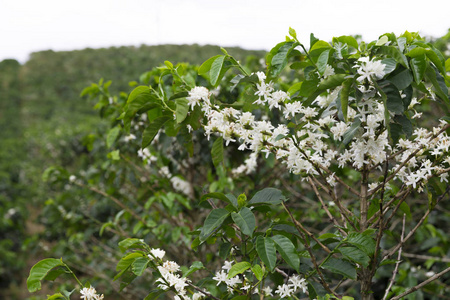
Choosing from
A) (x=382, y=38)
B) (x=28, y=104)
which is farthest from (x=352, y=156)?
(x=28, y=104)

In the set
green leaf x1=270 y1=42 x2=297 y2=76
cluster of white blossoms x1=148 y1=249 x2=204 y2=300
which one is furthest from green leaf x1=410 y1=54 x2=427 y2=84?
cluster of white blossoms x1=148 y1=249 x2=204 y2=300

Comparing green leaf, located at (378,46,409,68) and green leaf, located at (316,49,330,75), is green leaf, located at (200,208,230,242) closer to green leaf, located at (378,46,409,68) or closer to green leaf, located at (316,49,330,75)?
green leaf, located at (316,49,330,75)

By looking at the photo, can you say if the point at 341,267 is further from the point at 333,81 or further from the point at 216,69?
the point at 216,69

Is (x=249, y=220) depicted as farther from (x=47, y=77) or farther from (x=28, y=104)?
(x=47, y=77)

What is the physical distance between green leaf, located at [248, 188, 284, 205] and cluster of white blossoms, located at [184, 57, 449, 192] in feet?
0.29

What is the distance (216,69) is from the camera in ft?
3.33

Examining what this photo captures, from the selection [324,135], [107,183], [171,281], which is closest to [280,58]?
[324,135]

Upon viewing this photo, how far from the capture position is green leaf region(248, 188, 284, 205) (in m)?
0.99

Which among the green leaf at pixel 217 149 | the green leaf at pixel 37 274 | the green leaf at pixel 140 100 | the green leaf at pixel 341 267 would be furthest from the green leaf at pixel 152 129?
the green leaf at pixel 341 267

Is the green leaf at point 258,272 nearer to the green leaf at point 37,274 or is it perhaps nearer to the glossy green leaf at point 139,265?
the glossy green leaf at point 139,265

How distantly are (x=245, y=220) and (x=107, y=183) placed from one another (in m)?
1.98

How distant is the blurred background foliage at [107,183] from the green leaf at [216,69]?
148mm

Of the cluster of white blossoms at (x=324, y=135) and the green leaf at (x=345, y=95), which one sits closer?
the green leaf at (x=345, y=95)

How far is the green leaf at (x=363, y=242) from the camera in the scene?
89 cm
